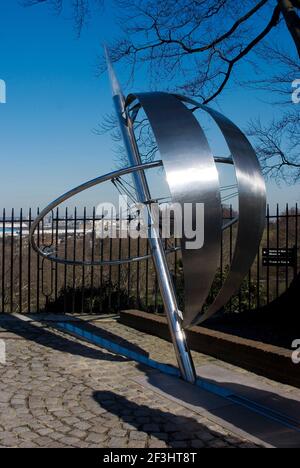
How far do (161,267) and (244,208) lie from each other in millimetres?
2149

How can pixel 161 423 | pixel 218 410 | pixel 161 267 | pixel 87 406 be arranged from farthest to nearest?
1. pixel 161 267
2. pixel 87 406
3. pixel 218 410
4. pixel 161 423

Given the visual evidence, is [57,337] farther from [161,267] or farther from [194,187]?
[194,187]

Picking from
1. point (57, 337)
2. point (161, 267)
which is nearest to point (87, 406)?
point (161, 267)

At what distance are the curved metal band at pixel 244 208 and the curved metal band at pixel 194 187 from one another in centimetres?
26

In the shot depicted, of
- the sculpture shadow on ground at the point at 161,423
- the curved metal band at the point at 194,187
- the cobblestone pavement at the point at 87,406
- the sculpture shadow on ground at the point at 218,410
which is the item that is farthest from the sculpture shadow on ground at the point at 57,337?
the curved metal band at the point at 194,187

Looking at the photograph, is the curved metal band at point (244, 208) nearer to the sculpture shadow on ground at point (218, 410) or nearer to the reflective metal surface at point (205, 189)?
the reflective metal surface at point (205, 189)

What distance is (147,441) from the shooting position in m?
4.29

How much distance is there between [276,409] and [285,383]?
3.61 ft

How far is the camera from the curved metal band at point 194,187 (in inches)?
189

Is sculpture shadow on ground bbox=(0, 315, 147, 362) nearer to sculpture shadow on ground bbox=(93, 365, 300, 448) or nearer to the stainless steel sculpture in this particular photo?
sculpture shadow on ground bbox=(93, 365, 300, 448)

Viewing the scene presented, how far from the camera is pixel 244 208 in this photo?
4.93 metres
